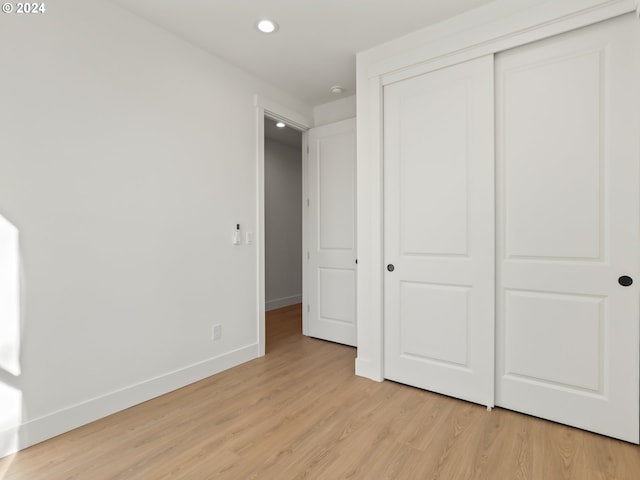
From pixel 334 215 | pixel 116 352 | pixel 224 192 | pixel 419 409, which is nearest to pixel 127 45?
pixel 224 192

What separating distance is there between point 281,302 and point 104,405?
3626mm

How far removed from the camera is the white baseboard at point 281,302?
5465 mm

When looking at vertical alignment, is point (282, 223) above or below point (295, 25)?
below

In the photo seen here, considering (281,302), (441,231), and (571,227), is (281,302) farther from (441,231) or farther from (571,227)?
(571,227)

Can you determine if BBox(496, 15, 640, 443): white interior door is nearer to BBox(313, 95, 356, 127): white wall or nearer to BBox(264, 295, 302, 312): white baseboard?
BBox(313, 95, 356, 127): white wall

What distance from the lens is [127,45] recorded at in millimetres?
2291

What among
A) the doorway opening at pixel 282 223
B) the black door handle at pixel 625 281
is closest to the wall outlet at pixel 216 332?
the doorway opening at pixel 282 223

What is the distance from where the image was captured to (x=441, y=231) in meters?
2.47

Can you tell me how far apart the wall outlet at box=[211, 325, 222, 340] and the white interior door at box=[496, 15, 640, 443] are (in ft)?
7.18

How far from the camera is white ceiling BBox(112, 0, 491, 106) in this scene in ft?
7.39

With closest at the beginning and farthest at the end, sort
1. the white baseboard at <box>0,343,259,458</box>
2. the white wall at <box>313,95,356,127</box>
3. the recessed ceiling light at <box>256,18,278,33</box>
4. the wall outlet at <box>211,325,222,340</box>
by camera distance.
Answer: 1. the white baseboard at <box>0,343,259,458</box>
2. the recessed ceiling light at <box>256,18,278,33</box>
3. the wall outlet at <box>211,325,222,340</box>
4. the white wall at <box>313,95,356,127</box>

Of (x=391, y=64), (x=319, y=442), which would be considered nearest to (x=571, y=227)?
(x=391, y=64)

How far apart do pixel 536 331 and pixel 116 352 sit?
2748 mm

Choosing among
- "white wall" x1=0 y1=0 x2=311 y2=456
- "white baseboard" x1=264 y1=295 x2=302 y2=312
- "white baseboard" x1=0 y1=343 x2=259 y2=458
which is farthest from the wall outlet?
"white baseboard" x1=264 y1=295 x2=302 y2=312
